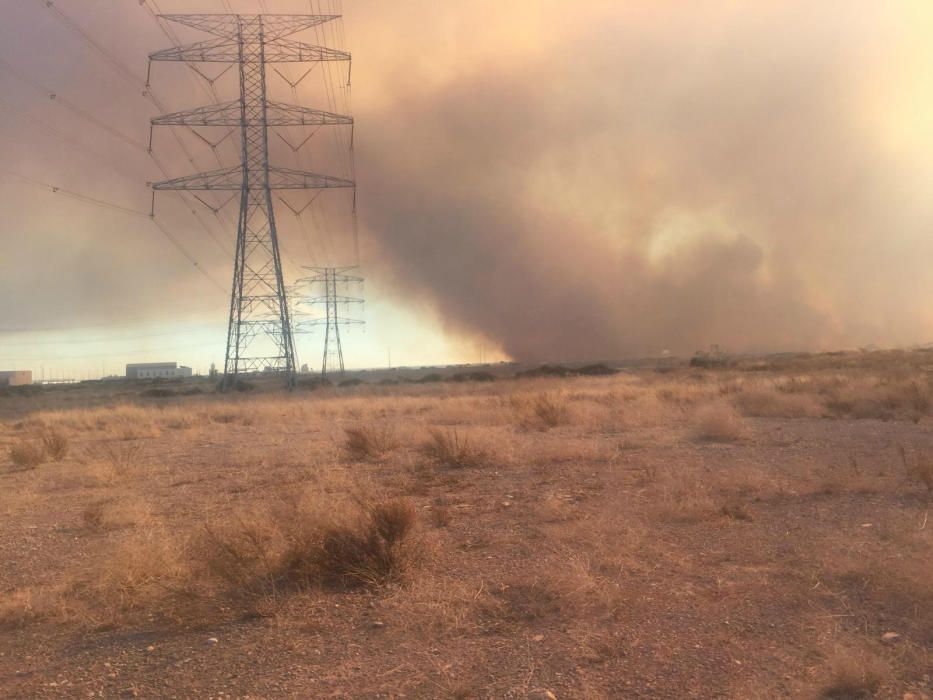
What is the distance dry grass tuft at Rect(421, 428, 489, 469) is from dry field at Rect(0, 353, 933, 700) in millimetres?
972

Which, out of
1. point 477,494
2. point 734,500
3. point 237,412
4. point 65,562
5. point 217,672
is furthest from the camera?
point 237,412

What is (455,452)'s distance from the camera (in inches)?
873

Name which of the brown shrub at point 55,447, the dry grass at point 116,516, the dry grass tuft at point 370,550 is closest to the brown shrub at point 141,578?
the dry grass tuft at point 370,550

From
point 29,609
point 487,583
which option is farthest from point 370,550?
point 29,609

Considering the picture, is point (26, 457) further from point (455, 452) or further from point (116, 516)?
point (455, 452)

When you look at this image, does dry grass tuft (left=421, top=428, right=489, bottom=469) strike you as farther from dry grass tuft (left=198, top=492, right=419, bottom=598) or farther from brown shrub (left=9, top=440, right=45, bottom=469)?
brown shrub (left=9, top=440, right=45, bottom=469)

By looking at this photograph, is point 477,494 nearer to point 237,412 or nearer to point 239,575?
point 239,575

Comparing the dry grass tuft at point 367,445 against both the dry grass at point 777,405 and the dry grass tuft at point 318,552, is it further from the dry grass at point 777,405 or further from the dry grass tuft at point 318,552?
the dry grass at point 777,405

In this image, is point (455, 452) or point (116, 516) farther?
point (455, 452)

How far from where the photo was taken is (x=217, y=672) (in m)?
7.33

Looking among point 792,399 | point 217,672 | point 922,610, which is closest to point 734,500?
point 922,610

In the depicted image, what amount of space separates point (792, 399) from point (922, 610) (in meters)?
31.0

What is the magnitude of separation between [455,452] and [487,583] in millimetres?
12365

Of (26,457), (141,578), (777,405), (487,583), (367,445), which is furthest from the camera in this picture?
(777,405)
